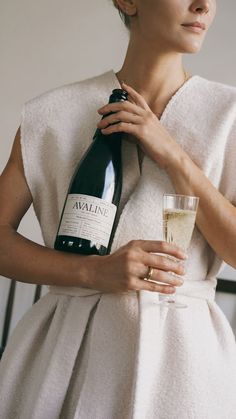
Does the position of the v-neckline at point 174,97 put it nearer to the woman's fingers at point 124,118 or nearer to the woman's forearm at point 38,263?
the woman's fingers at point 124,118

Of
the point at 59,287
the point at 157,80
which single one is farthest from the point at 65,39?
the point at 59,287

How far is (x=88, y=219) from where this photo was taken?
0.84m

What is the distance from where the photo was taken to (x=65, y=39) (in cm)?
206

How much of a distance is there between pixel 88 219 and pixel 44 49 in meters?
1.40

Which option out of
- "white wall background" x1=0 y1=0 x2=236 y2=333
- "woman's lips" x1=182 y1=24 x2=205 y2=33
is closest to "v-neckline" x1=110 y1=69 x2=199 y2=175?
"woman's lips" x1=182 y1=24 x2=205 y2=33

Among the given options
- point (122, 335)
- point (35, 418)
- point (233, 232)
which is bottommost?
point (35, 418)

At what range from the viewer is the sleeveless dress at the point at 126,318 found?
0.81 m

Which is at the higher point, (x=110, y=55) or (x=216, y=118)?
(x=110, y=55)

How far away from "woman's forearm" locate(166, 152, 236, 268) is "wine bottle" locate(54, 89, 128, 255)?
0.12 meters

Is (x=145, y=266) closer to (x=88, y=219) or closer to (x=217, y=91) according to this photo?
(x=88, y=219)

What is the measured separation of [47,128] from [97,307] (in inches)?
13.4

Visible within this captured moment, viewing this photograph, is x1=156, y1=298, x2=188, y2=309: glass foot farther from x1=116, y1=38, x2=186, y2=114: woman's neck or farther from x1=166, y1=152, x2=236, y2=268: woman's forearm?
x1=116, y1=38, x2=186, y2=114: woman's neck

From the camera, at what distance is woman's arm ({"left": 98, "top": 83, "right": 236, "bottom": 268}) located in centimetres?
86

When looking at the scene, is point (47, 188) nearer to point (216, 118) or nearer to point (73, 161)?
point (73, 161)
